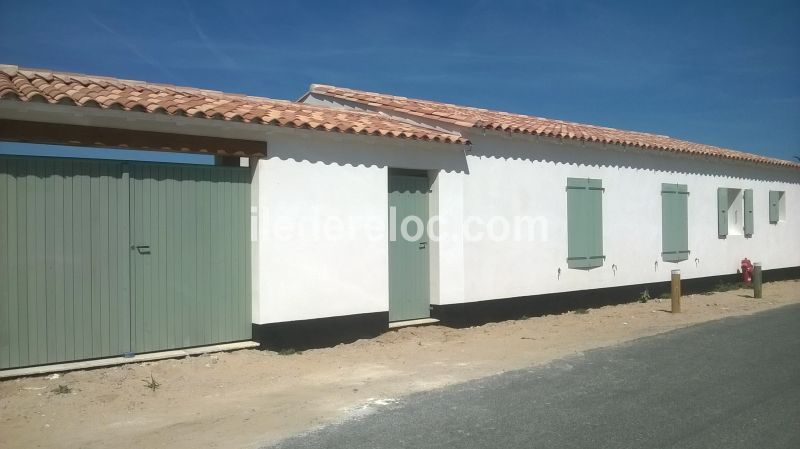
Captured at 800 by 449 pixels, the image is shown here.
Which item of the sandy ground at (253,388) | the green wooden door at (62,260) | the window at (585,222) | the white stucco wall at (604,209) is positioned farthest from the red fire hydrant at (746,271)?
the green wooden door at (62,260)

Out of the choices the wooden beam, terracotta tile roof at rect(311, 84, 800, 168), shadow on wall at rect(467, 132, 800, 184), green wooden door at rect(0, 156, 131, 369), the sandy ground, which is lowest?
the sandy ground

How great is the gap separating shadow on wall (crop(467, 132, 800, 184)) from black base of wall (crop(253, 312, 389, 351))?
313cm

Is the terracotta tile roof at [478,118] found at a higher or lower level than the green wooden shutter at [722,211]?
higher

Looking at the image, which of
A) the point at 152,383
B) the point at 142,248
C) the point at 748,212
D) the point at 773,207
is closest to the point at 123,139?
the point at 142,248

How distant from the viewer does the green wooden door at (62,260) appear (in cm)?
634

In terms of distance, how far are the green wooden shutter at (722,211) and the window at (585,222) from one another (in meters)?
4.58

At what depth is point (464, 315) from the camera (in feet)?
32.7

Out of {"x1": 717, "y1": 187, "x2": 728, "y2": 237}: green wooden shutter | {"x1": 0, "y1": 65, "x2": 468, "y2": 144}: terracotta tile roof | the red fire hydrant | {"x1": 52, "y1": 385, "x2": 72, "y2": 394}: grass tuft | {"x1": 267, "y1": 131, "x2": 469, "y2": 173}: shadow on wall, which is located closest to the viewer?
{"x1": 52, "y1": 385, "x2": 72, "y2": 394}: grass tuft

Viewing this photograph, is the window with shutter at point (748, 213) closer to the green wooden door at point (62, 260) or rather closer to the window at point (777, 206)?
the window at point (777, 206)

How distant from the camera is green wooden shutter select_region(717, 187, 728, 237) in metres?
15.0

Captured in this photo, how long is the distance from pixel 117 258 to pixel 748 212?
580 inches

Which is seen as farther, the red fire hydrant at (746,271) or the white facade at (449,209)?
the red fire hydrant at (746,271)

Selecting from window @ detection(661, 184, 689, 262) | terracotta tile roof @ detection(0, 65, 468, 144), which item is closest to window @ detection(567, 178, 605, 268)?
window @ detection(661, 184, 689, 262)

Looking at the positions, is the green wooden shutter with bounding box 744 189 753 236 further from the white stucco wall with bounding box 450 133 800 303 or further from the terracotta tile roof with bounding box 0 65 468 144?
the terracotta tile roof with bounding box 0 65 468 144
